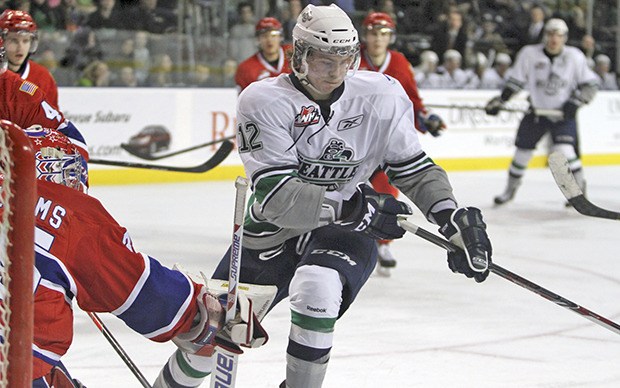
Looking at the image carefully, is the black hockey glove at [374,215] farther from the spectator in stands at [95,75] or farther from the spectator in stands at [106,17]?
the spectator in stands at [106,17]

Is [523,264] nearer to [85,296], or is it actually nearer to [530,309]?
[530,309]

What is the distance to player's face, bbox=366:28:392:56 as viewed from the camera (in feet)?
15.6

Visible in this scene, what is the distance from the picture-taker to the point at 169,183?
298 inches

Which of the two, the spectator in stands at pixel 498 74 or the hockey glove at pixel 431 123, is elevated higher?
the hockey glove at pixel 431 123

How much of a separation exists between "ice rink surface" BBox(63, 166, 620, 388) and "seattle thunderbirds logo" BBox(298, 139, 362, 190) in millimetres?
705

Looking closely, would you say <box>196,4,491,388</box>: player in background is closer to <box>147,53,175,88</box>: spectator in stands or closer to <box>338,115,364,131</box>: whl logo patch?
<box>338,115,364,131</box>: whl logo patch

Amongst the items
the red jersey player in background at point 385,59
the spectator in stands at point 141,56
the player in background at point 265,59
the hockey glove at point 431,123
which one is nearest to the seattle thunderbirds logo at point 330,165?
the red jersey player in background at point 385,59

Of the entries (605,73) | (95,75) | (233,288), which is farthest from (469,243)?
(605,73)

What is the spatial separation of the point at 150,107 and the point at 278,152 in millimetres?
5352

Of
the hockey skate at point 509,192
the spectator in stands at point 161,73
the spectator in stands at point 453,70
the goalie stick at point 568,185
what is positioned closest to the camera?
the goalie stick at point 568,185

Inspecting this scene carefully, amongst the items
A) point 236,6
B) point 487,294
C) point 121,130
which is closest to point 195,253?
point 487,294

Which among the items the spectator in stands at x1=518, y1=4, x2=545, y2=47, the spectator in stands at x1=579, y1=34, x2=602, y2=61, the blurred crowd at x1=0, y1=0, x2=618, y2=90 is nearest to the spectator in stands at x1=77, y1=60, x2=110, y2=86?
the blurred crowd at x1=0, y1=0, x2=618, y2=90

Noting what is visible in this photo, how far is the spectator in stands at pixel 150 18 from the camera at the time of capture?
8.04 metres

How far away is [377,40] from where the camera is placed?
475 centimetres
